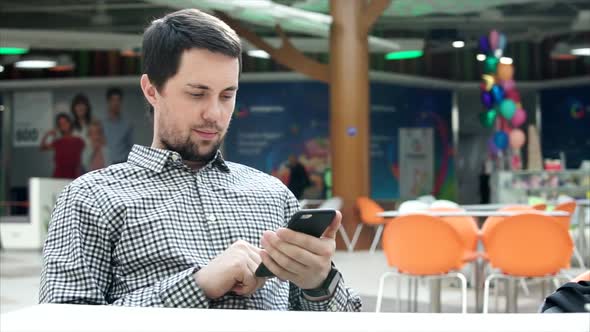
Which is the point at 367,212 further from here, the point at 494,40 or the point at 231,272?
the point at 231,272

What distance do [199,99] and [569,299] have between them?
72 cm

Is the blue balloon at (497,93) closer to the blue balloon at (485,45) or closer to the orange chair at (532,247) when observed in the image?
the blue balloon at (485,45)

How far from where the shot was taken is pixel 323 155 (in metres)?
18.5

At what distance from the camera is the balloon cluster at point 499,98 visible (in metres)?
12.1

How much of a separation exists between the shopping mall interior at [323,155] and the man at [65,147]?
0.10ft

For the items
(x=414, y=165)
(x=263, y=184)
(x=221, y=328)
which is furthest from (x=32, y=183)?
(x=221, y=328)

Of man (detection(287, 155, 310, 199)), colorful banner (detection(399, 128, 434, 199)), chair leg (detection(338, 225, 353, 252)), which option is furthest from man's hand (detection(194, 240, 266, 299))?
colorful banner (detection(399, 128, 434, 199))

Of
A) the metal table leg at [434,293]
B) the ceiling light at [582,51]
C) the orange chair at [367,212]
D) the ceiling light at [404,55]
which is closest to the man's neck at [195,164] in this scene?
the metal table leg at [434,293]

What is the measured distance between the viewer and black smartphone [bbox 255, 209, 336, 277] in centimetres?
132

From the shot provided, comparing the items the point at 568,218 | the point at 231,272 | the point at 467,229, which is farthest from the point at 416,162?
the point at 231,272

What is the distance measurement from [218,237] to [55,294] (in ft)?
1.05

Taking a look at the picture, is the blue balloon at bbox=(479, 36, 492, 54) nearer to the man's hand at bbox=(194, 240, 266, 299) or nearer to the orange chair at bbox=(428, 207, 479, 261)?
the orange chair at bbox=(428, 207, 479, 261)

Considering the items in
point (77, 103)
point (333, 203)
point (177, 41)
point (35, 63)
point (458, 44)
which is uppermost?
point (458, 44)

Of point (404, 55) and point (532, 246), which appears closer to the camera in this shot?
point (532, 246)
